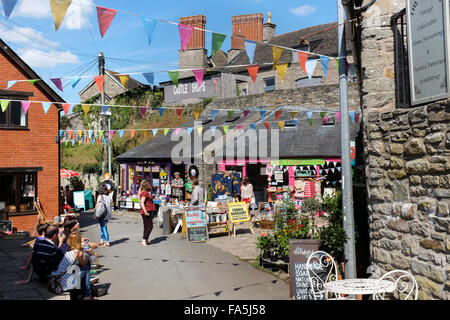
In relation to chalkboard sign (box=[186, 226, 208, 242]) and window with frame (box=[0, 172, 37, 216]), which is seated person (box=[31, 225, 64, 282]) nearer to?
chalkboard sign (box=[186, 226, 208, 242])

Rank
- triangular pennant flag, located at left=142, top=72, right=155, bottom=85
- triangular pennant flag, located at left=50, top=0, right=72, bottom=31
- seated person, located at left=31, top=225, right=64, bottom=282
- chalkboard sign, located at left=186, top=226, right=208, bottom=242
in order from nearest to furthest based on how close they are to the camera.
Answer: triangular pennant flag, located at left=50, top=0, right=72, bottom=31 < seated person, located at left=31, top=225, right=64, bottom=282 < triangular pennant flag, located at left=142, top=72, right=155, bottom=85 < chalkboard sign, located at left=186, top=226, right=208, bottom=242

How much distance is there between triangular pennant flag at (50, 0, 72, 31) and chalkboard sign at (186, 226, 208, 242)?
7103 mm

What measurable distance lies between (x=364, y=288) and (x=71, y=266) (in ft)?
13.0

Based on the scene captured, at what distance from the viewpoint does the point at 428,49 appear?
4594 millimetres

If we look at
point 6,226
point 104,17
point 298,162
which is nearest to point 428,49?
point 104,17

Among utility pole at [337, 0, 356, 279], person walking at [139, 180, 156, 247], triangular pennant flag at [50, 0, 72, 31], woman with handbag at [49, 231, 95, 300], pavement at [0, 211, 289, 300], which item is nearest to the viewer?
triangular pennant flag at [50, 0, 72, 31]

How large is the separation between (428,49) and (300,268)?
3414mm

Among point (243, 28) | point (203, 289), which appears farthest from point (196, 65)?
point (203, 289)

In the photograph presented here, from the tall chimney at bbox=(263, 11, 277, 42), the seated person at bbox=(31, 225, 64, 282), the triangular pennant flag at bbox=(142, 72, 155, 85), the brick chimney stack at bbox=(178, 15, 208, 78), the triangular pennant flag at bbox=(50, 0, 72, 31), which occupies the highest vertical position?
the tall chimney at bbox=(263, 11, 277, 42)

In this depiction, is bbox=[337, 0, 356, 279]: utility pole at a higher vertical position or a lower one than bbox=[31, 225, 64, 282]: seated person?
higher

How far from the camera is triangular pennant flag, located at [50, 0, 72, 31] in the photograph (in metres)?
4.81

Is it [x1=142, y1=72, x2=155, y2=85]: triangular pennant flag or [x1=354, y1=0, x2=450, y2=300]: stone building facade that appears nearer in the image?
[x1=354, y1=0, x2=450, y2=300]: stone building facade

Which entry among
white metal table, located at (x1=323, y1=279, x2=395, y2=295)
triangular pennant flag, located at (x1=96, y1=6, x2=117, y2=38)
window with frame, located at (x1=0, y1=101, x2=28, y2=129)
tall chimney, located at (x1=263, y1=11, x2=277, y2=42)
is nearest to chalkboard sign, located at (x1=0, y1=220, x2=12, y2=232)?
window with frame, located at (x1=0, y1=101, x2=28, y2=129)

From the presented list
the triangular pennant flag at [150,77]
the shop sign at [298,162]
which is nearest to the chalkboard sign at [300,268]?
the triangular pennant flag at [150,77]
